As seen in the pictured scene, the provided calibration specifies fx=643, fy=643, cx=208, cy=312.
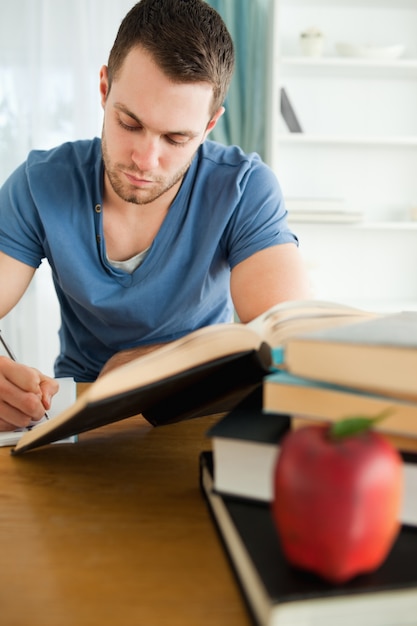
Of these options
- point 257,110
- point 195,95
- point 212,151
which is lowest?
point 257,110

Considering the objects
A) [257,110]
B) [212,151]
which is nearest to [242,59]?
[257,110]

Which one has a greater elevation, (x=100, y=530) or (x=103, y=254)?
(x=100, y=530)

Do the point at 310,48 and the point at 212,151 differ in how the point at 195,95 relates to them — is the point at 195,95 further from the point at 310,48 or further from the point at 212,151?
the point at 310,48

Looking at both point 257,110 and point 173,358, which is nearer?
point 173,358

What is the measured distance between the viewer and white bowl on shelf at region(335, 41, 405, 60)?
9.75 ft

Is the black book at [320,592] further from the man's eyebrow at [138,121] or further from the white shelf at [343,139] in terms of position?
the white shelf at [343,139]

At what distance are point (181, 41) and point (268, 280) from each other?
0.47m

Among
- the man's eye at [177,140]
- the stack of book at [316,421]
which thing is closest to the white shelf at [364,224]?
the man's eye at [177,140]

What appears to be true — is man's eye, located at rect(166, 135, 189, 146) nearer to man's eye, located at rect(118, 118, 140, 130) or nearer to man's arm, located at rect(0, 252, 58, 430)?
man's eye, located at rect(118, 118, 140, 130)

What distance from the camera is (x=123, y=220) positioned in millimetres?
1417

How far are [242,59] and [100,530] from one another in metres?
3.05

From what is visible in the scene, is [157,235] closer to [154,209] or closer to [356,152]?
[154,209]

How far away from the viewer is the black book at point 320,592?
35 centimetres

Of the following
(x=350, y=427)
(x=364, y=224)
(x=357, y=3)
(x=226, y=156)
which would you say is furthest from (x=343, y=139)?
(x=350, y=427)
